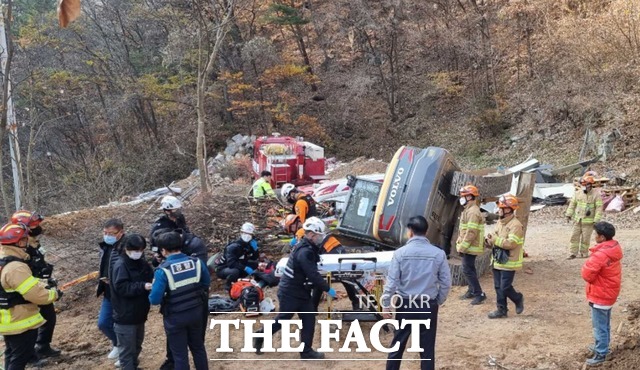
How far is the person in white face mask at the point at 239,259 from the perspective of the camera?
25.2 ft

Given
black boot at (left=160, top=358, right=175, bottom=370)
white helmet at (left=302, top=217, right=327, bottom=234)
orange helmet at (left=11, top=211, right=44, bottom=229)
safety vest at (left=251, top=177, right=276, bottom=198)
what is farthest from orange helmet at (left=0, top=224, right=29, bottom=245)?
safety vest at (left=251, top=177, right=276, bottom=198)

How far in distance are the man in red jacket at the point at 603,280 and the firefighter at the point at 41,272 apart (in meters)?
5.74

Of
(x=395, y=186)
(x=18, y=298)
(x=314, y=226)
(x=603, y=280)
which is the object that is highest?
(x=314, y=226)

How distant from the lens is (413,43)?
1170 inches

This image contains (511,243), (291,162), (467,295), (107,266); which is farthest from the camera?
(291,162)

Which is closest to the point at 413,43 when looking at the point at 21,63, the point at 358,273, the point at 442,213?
the point at 21,63

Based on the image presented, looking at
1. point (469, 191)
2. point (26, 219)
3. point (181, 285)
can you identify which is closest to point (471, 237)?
point (469, 191)

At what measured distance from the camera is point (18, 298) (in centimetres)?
539

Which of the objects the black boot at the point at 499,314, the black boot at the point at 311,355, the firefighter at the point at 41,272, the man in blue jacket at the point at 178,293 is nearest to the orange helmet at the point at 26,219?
the firefighter at the point at 41,272

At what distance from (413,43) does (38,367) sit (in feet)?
87.3

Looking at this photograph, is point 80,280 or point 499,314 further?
point 80,280

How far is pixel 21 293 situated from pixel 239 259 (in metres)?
3.04

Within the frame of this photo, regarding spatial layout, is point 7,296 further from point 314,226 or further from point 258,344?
point 314,226

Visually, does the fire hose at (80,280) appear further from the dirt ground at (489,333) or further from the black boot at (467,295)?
the black boot at (467,295)
